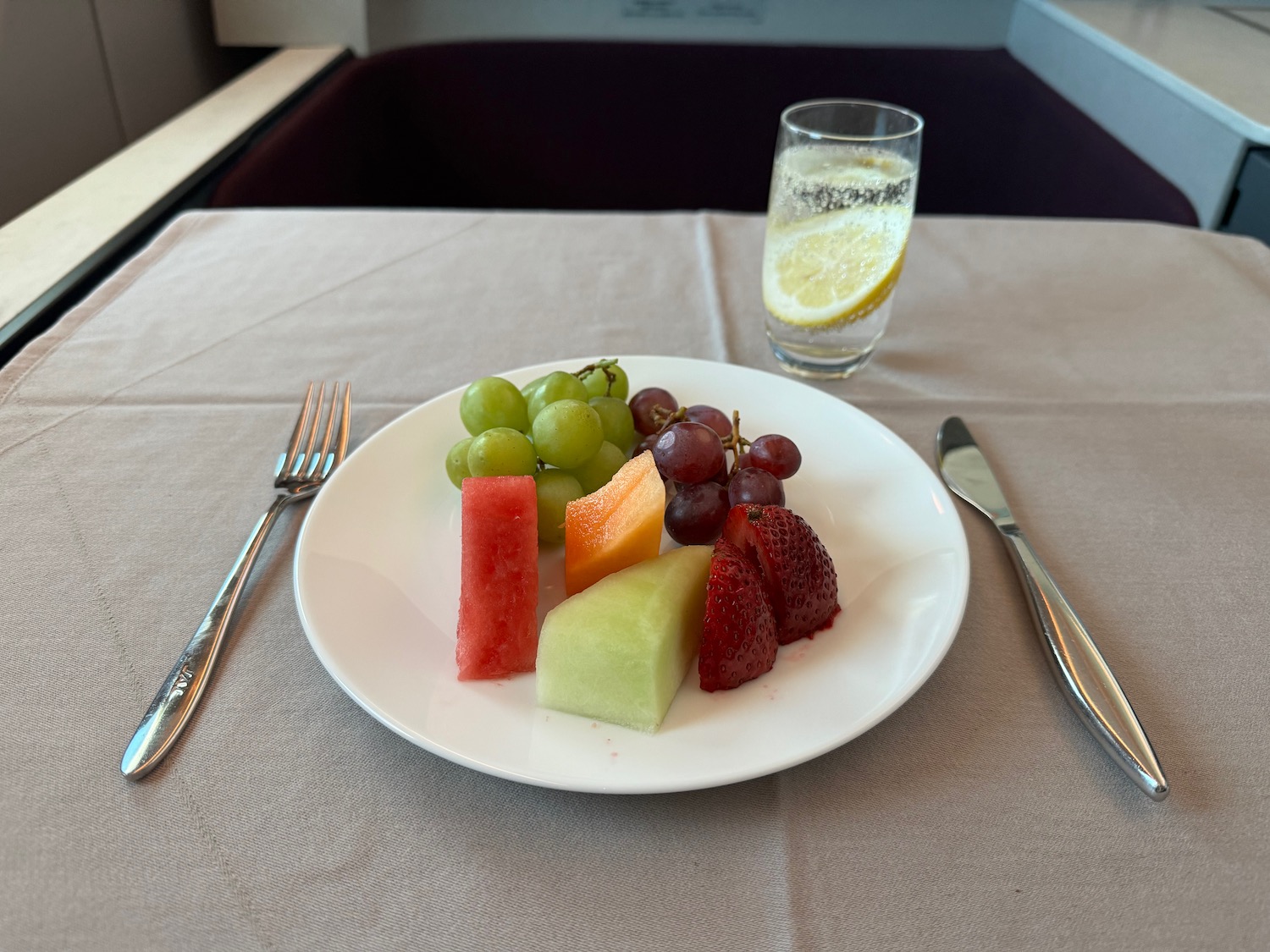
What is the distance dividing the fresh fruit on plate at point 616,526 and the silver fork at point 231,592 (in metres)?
0.23

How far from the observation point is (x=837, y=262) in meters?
0.85

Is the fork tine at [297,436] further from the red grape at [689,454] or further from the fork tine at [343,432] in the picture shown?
the red grape at [689,454]

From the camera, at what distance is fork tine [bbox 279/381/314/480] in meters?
0.73

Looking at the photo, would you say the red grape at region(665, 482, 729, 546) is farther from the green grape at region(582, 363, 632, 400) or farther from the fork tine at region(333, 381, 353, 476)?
the fork tine at region(333, 381, 353, 476)

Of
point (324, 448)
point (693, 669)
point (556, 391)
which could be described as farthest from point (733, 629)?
point (324, 448)

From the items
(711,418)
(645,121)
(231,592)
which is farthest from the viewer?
(645,121)

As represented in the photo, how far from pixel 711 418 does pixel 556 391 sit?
125mm

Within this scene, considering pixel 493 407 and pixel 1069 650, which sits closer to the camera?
pixel 1069 650

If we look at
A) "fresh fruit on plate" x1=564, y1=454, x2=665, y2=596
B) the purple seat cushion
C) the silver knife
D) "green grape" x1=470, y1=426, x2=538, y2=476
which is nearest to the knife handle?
the silver knife

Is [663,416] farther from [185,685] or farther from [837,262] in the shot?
[185,685]

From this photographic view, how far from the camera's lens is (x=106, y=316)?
0.94 m

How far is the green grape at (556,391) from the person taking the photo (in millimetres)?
693

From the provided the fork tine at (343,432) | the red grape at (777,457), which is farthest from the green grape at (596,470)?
the fork tine at (343,432)

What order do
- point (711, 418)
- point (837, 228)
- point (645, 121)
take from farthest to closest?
point (645, 121) < point (837, 228) < point (711, 418)
